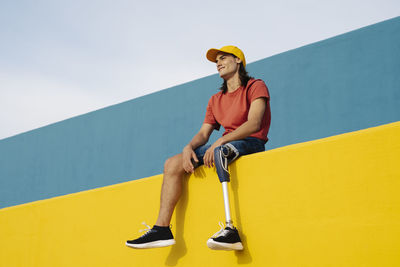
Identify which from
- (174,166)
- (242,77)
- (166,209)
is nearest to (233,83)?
(242,77)

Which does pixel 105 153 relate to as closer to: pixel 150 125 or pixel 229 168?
pixel 150 125

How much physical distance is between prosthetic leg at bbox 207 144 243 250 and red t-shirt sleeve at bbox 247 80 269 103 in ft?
1.14

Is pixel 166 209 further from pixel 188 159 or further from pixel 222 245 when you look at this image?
pixel 222 245

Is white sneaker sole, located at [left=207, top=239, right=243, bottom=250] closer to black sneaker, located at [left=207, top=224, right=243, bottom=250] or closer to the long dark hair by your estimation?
black sneaker, located at [left=207, top=224, right=243, bottom=250]

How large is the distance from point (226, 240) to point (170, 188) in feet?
1.72

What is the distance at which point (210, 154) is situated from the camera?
2.04m

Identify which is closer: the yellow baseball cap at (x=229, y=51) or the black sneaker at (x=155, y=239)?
the black sneaker at (x=155, y=239)

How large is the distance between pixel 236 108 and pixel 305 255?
0.92 meters

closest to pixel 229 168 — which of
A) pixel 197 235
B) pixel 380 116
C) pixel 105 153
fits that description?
pixel 197 235

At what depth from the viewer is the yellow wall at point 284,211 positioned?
1.60 meters

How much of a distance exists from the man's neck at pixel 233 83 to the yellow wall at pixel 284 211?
1.86 feet

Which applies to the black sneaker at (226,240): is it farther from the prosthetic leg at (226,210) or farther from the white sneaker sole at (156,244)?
the white sneaker sole at (156,244)

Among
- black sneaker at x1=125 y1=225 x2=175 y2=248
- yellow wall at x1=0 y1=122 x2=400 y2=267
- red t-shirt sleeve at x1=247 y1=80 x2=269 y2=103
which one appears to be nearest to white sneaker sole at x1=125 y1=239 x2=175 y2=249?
black sneaker at x1=125 y1=225 x2=175 y2=248

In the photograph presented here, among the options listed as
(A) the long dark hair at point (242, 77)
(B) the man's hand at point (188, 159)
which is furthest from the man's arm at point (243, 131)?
(A) the long dark hair at point (242, 77)
